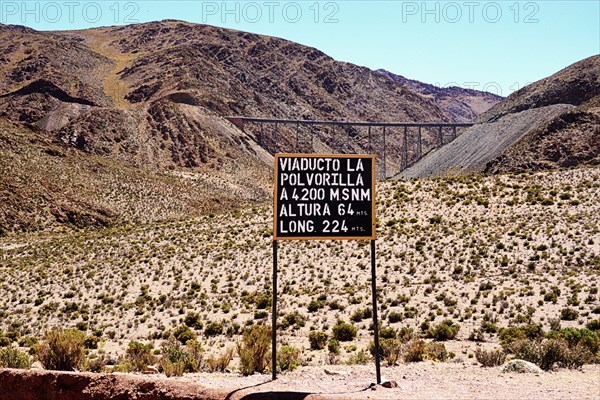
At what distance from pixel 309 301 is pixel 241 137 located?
94530mm

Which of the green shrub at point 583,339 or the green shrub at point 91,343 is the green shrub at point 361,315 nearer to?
the green shrub at point 583,339

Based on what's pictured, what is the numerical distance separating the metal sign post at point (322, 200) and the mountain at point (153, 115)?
6146 cm

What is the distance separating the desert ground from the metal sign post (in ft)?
8.64

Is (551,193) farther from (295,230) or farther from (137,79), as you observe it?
(137,79)

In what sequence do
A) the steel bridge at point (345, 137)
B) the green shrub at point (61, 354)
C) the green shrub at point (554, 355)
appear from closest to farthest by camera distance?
the green shrub at point (61, 354) → the green shrub at point (554, 355) → the steel bridge at point (345, 137)

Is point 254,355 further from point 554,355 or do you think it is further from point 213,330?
point 213,330

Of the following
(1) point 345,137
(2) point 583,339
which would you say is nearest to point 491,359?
(2) point 583,339

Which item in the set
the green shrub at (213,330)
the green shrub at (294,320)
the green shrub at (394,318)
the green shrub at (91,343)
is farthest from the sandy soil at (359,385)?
the green shrub at (213,330)

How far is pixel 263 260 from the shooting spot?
35844 millimetres

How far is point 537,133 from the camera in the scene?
6694 cm

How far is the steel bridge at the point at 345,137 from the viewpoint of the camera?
134 metres

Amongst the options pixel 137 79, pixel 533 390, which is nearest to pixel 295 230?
pixel 533 390

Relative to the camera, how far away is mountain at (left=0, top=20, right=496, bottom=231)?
2921 inches

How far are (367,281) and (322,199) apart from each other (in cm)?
1989
